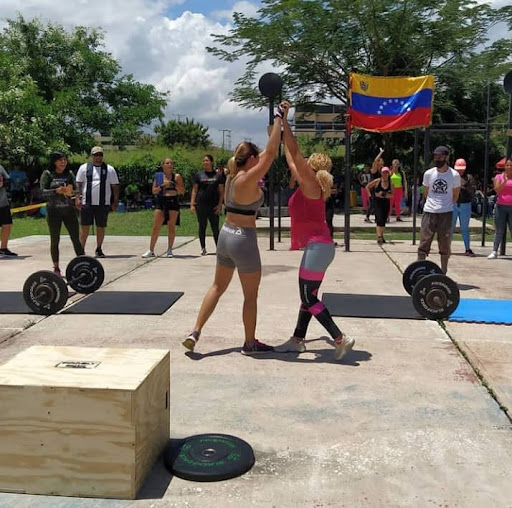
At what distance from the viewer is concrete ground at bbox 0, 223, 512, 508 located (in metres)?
2.90

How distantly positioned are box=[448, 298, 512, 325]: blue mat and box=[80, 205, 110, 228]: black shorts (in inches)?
240

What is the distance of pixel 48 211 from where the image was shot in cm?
795

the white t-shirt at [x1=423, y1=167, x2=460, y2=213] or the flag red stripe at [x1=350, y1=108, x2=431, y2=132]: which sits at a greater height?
the flag red stripe at [x1=350, y1=108, x2=431, y2=132]

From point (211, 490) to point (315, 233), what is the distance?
2444mm

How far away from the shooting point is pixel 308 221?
192 inches

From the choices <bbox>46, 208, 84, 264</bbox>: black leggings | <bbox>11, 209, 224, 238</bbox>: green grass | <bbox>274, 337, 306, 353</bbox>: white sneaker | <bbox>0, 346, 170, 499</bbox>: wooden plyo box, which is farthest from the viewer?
<bbox>11, 209, 224, 238</bbox>: green grass

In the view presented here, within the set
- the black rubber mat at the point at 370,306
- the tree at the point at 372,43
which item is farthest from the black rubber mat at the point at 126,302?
the tree at the point at 372,43

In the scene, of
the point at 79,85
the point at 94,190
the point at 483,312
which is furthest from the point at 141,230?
the point at 79,85

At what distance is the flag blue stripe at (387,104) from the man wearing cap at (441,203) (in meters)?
3.66

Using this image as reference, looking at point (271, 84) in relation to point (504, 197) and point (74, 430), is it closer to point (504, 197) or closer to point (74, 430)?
point (504, 197)

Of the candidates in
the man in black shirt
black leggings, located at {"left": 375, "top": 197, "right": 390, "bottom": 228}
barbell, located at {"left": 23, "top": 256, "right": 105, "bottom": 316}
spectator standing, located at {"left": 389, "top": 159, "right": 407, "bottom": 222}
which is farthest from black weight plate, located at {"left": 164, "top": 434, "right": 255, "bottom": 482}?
spectator standing, located at {"left": 389, "top": 159, "right": 407, "bottom": 222}

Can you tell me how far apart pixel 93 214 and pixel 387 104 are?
5.72 meters

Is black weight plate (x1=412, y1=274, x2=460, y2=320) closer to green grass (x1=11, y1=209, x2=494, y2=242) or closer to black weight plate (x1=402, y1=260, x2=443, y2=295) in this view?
black weight plate (x1=402, y1=260, x2=443, y2=295)

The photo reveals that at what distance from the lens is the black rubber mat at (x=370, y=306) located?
6402 millimetres
